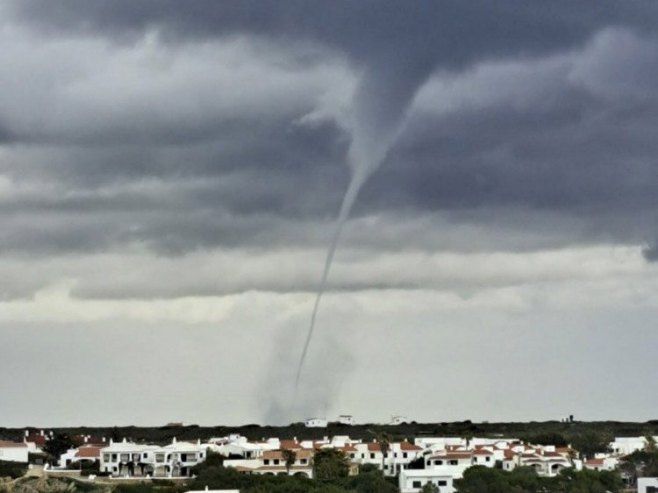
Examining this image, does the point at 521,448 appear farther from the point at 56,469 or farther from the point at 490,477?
the point at 56,469

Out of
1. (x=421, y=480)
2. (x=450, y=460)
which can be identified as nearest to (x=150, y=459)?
(x=450, y=460)

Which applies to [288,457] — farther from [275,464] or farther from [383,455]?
[383,455]

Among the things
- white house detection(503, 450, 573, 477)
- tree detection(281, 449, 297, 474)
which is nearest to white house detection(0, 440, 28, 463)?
tree detection(281, 449, 297, 474)

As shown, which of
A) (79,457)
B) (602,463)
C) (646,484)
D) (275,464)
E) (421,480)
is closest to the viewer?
(646,484)

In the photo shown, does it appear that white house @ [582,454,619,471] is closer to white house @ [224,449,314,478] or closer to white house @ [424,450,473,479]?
white house @ [424,450,473,479]

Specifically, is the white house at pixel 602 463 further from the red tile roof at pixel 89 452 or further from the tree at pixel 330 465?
the red tile roof at pixel 89 452

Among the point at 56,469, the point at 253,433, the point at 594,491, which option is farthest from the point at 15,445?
the point at 253,433
